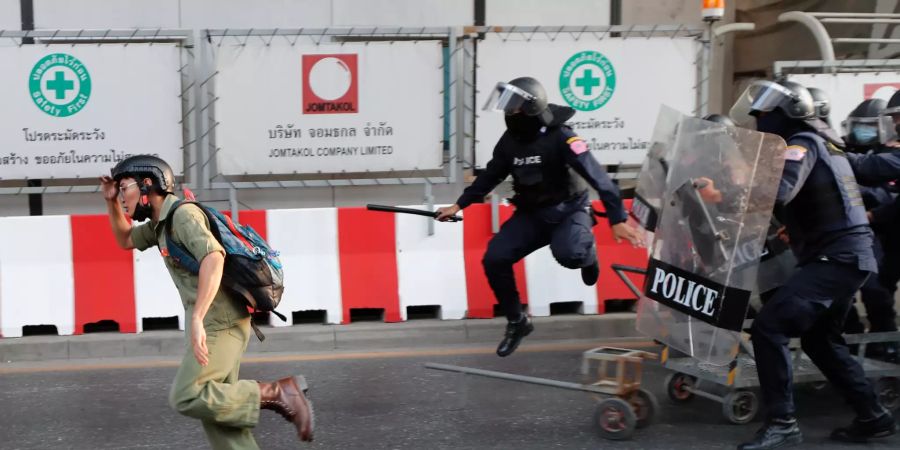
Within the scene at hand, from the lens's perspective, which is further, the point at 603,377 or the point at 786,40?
the point at 786,40

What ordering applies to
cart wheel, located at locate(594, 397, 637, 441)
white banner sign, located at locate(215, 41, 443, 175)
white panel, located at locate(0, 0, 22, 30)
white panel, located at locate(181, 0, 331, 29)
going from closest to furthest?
1. cart wheel, located at locate(594, 397, 637, 441)
2. white banner sign, located at locate(215, 41, 443, 175)
3. white panel, located at locate(0, 0, 22, 30)
4. white panel, located at locate(181, 0, 331, 29)

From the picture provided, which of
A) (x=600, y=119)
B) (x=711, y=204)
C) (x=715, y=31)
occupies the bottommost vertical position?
(x=711, y=204)

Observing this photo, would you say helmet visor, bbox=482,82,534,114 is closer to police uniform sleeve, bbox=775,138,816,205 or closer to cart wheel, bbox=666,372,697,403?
police uniform sleeve, bbox=775,138,816,205

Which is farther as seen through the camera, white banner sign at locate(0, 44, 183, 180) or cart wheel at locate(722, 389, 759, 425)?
white banner sign at locate(0, 44, 183, 180)

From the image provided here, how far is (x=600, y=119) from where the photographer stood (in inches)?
320

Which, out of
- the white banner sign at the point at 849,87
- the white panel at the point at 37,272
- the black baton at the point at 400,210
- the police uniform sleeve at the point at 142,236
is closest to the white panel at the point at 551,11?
the white banner sign at the point at 849,87

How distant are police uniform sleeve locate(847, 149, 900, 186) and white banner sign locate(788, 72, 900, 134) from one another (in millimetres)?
2864

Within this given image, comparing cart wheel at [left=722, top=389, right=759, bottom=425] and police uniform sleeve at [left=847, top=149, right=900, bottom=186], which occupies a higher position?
police uniform sleeve at [left=847, top=149, right=900, bottom=186]

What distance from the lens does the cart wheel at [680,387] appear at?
569cm

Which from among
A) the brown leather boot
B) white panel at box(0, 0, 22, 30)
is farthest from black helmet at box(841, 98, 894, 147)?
white panel at box(0, 0, 22, 30)

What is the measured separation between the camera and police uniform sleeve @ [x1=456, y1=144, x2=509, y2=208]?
240 inches

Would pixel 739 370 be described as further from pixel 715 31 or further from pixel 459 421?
pixel 715 31

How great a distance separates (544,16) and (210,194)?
3.60m

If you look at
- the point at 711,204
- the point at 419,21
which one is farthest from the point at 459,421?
the point at 419,21
